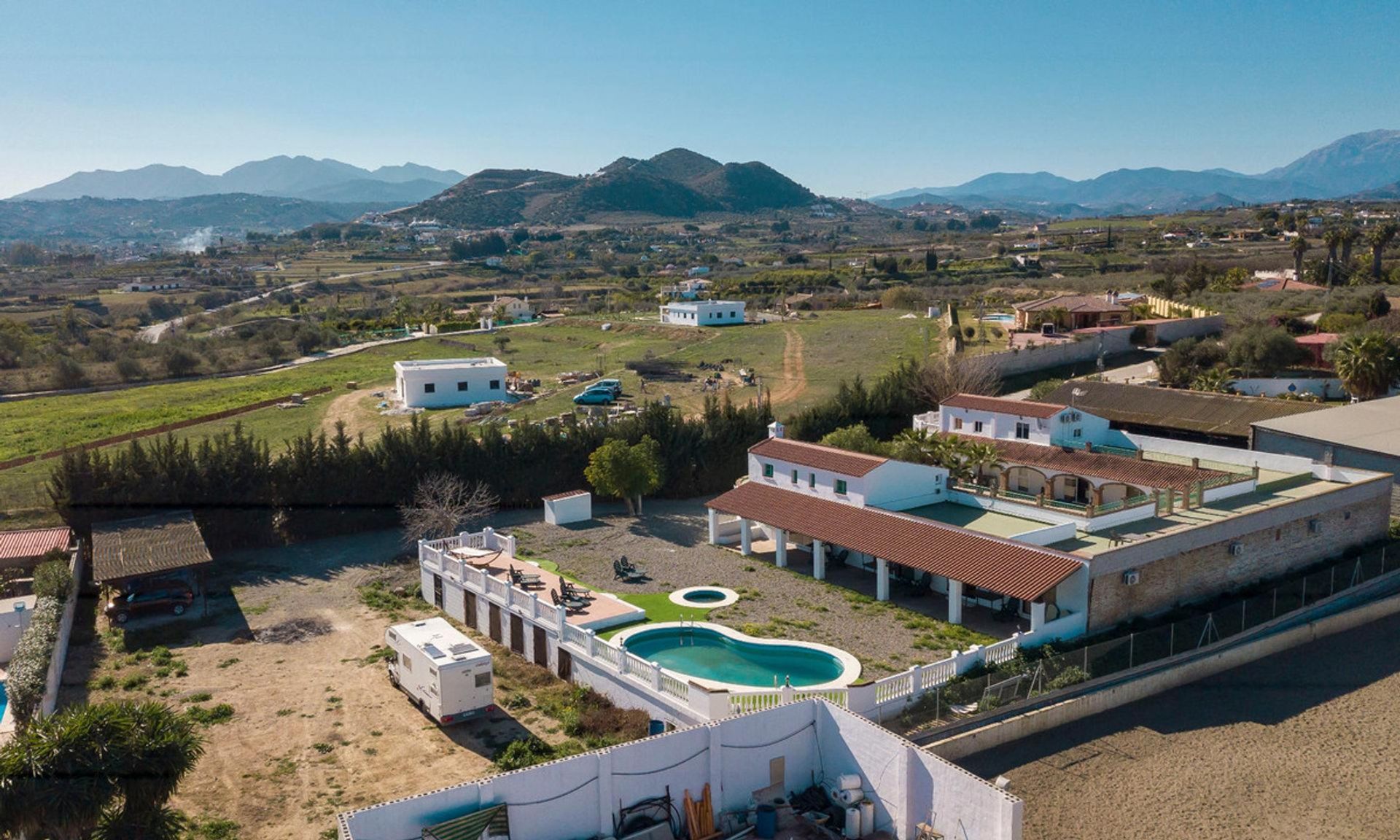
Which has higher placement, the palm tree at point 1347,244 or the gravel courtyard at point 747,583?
the palm tree at point 1347,244

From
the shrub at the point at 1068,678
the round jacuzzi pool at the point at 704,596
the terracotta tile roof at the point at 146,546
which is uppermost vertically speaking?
Result: the terracotta tile roof at the point at 146,546

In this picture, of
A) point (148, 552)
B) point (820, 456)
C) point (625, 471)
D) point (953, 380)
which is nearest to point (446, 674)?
point (148, 552)

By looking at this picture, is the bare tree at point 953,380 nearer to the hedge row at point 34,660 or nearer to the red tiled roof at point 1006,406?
the red tiled roof at point 1006,406

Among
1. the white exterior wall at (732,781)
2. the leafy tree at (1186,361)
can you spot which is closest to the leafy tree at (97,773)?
the white exterior wall at (732,781)

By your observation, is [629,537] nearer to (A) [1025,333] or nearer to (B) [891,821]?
(B) [891,821]

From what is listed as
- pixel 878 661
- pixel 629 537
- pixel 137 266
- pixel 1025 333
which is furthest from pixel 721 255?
pixel 878 661
